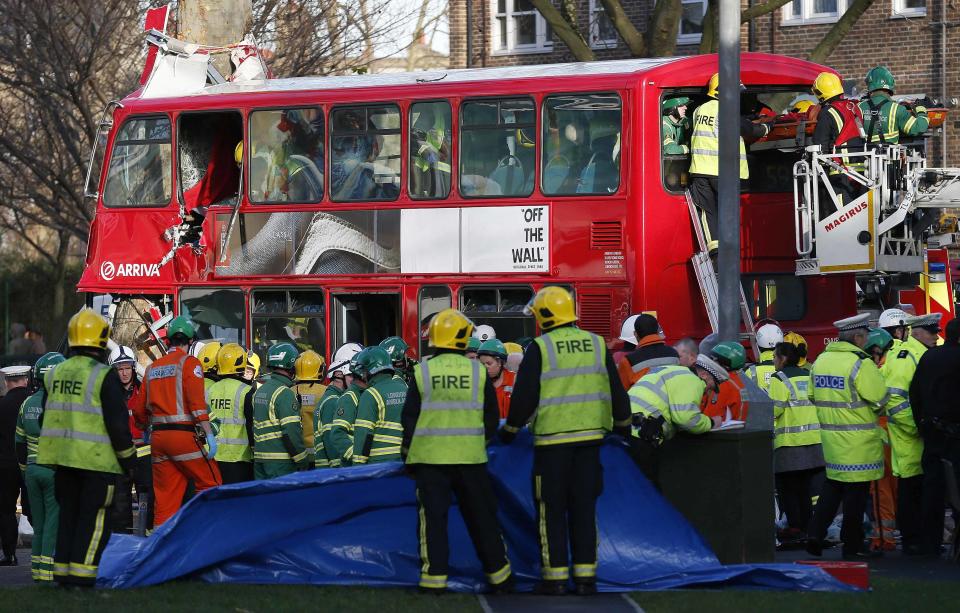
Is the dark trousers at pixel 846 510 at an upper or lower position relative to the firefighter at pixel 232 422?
lower

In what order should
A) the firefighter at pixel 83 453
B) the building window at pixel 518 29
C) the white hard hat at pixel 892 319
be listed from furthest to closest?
the building window at pixel 518 29
the white hard hat at pixel 892 319
the firefighter at pixel 83 453

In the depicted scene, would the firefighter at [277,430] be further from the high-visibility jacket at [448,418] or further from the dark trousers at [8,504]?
the high-visibility jacket at [448,418]

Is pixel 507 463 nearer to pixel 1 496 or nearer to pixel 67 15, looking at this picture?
pixel 1 496

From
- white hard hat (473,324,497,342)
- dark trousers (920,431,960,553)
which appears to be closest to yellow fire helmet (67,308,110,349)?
white hard hat (473,324,497,342)

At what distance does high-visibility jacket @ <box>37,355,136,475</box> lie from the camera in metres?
9.80

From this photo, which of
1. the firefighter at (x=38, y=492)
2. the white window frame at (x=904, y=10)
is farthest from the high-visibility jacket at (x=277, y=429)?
the white window frame at (x=904, y=10)

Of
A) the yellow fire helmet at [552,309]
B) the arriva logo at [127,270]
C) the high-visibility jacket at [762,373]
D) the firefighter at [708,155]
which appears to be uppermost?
the firefighter at [708,155]

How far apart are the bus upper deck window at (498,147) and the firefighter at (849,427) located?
15.4 feet

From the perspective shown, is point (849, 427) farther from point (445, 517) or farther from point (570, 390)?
point (445, 517)

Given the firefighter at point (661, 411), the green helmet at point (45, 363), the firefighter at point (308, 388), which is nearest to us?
the firefighter at point (661, 411)

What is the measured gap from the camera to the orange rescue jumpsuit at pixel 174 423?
11695 millimetres

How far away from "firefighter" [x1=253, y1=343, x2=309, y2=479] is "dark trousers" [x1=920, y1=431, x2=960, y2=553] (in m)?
4.74

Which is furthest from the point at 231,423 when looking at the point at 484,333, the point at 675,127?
the point at 675,127

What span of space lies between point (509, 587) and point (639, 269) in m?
5.82
